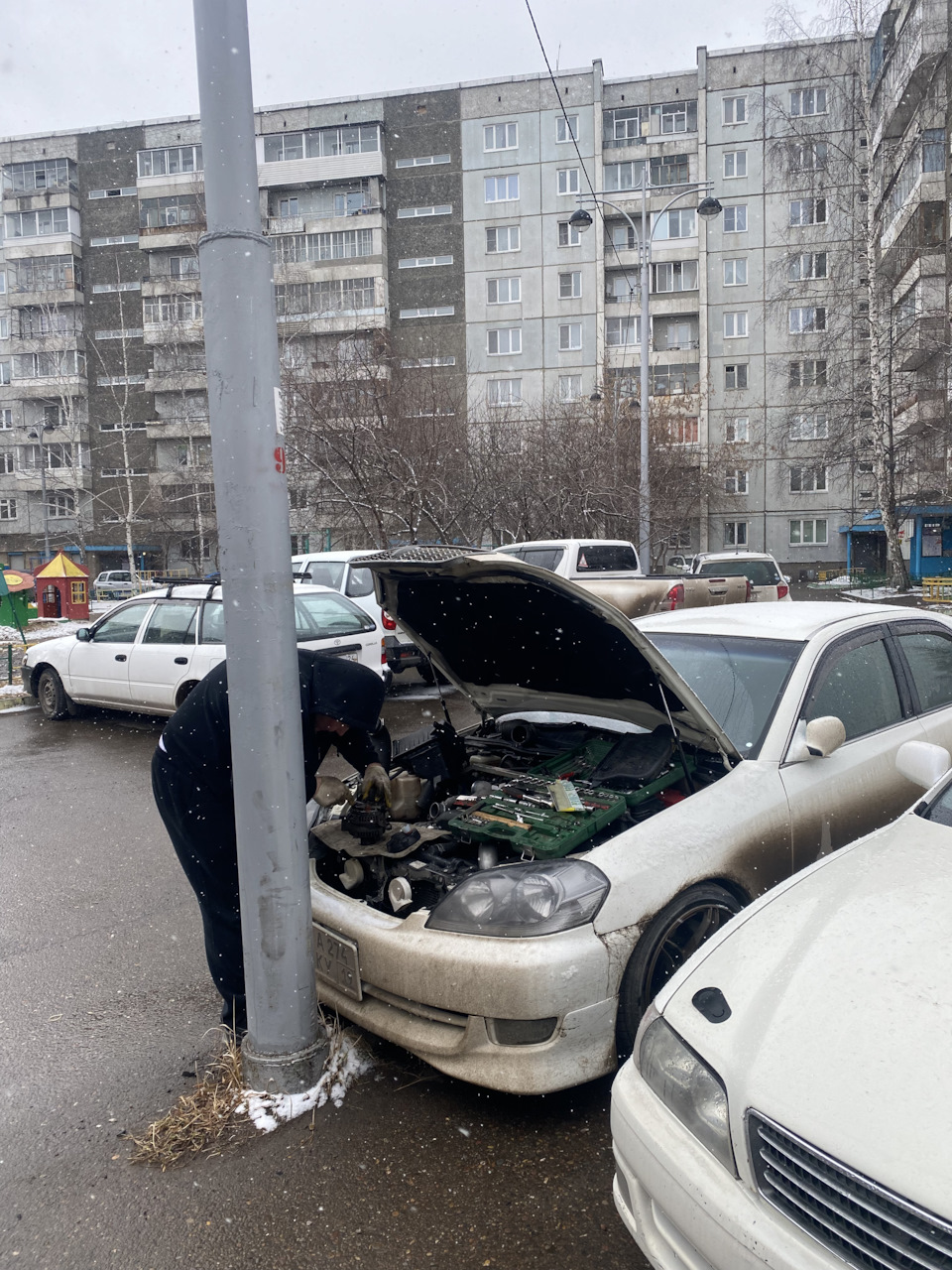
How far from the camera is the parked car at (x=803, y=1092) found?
148 cm

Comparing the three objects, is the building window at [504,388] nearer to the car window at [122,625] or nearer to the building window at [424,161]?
the building window at [424,161]

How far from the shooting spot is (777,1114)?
164 cm

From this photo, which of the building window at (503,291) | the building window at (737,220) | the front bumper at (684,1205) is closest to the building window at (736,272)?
the building window at (737,220)

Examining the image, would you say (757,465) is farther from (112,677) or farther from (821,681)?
(821,681)

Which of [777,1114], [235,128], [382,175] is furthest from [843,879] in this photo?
[382,175]

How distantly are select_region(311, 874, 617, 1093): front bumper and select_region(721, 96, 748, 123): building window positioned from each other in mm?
50798

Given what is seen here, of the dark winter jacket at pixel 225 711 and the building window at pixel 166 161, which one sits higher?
the building window at pixel 166 161

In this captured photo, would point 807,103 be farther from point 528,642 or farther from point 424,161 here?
point 528,642

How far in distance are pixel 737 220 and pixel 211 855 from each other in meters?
48.9

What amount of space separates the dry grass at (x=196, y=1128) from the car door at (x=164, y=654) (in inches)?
263

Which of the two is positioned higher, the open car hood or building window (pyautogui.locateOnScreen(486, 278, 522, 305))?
building window (pyautogui.locateOnScreen(486, 278, 522, 305))

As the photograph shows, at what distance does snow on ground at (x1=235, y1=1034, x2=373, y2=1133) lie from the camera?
272 centimetres

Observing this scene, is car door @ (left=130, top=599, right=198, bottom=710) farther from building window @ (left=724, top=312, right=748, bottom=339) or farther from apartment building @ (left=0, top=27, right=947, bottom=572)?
building window @ (left=724, top=312, right=748, bottom=339)

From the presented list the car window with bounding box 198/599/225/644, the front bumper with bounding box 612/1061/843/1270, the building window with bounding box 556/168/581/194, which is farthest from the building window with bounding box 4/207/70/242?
the front bumper with bounding box 612/1061/843/1270
